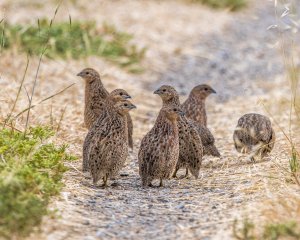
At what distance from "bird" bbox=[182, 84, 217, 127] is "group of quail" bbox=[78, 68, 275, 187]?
0.86 meters

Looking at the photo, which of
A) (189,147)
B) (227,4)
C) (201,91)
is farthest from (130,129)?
(227,4)

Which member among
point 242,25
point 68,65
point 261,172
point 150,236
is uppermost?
point 242,25

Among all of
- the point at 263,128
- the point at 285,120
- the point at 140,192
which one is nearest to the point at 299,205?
the point at 140,192

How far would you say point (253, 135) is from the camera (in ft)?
33.1

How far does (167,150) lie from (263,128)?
1789mm

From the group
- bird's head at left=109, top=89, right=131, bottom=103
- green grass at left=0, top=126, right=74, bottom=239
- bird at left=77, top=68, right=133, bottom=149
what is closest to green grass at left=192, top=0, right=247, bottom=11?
bird at left=77, top=68, right=133, bottom=149

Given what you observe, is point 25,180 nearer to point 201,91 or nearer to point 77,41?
point 201,91

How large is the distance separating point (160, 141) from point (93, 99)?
6.86 ft

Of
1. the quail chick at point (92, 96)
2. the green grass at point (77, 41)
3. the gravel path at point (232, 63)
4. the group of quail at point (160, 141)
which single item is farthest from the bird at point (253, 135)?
the green grass at point (77, 41)

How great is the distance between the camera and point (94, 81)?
10.9 meters

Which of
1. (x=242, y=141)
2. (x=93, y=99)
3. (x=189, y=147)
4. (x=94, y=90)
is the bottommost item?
(x=189, y=147)

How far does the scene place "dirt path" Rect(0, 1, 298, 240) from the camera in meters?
6.98

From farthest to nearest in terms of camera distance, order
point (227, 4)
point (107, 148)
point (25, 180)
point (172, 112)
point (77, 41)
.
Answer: point (227, 4)
point (77, 41)
point (172, 112)
point (107, 148)
point (25, 180)

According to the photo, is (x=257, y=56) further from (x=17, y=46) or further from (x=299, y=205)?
(x=299, y=205)
